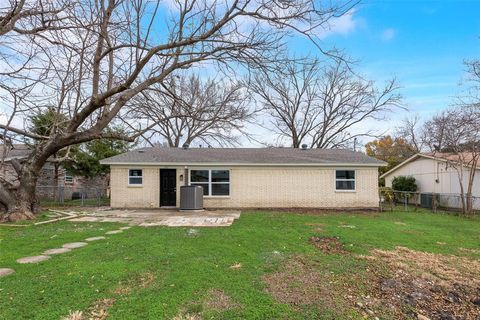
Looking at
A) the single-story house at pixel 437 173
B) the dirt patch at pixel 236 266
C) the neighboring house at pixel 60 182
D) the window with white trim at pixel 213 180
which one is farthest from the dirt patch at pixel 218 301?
the neighboring house at pixel 60 182

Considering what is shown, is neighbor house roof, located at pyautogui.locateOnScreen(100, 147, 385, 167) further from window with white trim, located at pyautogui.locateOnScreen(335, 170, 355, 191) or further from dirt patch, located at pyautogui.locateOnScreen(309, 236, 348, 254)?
dirt patch, located at pyautogui.locateOnScreen(309, 236, 348, 254)

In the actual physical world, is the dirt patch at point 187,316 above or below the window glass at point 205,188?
below

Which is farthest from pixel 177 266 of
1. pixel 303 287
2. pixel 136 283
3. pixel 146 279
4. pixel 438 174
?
pixel 438 174

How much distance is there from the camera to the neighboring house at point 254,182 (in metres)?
15.4

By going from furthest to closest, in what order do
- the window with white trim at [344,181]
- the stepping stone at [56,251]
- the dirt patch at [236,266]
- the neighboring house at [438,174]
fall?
the neighboring house at [438,174] < the window with white trim at [344,181] < the stepping stone at [56,251] < the dirt patch at [236,266]

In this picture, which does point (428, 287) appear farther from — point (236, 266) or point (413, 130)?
point (413, 130)

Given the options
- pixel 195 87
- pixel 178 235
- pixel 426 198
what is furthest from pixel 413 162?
pixel 178 235

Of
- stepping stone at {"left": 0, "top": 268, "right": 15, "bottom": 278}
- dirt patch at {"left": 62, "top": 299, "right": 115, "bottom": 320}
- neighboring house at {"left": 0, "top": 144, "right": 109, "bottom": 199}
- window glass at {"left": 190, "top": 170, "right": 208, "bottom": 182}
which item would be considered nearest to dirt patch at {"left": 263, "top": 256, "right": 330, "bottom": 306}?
dirt patch at {"left": 62, "top": 299, "right": 115, "bottom": 320}

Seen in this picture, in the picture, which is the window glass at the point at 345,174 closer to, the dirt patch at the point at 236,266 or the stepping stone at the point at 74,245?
the dirt patch at the point at 236,266

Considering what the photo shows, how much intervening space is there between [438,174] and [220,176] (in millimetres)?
14891

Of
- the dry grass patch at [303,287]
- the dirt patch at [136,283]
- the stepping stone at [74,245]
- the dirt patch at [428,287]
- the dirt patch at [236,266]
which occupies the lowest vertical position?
the dirt patch at [428,287]

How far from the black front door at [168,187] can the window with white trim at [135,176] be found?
1022mm

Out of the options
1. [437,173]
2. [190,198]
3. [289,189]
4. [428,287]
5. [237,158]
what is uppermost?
[237,158]

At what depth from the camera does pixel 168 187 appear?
15734mm
